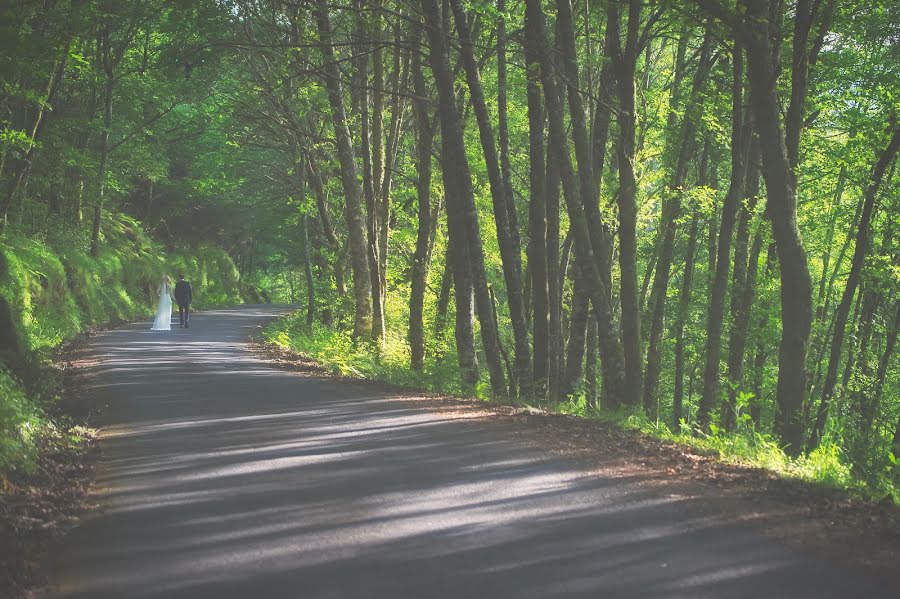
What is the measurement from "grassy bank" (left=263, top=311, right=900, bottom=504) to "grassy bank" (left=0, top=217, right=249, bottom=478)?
251 inches

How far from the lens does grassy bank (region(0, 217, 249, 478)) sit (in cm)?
1022

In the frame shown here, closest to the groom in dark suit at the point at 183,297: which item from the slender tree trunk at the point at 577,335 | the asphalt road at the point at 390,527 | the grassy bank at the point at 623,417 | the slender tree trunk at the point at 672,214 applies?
the grassy bank at the point at 623,417

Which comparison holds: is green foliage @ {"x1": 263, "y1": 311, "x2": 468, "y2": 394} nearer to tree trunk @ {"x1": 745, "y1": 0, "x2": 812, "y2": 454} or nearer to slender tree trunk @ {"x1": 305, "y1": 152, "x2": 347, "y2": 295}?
slender tree trunk @ {"x1": 305, "y1": 152, "x2": 347, "y2": 295}

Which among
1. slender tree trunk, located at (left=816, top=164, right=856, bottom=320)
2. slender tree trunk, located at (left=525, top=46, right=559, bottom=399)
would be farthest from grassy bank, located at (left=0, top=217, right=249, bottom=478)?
slender tree trunk, located at (left=816, top=164, right=856, bottom=320)

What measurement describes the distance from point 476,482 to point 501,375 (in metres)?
9.42

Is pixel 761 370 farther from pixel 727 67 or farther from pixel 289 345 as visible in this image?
pixel 289 345

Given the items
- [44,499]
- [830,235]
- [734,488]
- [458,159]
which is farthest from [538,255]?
[830,235]

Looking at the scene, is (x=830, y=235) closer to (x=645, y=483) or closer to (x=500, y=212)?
(x=500, y=212)

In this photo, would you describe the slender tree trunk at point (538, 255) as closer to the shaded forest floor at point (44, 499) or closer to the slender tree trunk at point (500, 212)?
the slender tree trunk at point (500, 212)

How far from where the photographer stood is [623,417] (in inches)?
504

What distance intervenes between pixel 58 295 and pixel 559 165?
18347mm

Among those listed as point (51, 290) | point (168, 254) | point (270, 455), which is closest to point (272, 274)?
point (168, 254)

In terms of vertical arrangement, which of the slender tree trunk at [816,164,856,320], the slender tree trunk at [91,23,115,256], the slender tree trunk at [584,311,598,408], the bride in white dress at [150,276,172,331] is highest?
the slender tree trunk at [91,23,115,256]

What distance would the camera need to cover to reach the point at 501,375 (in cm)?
1727
